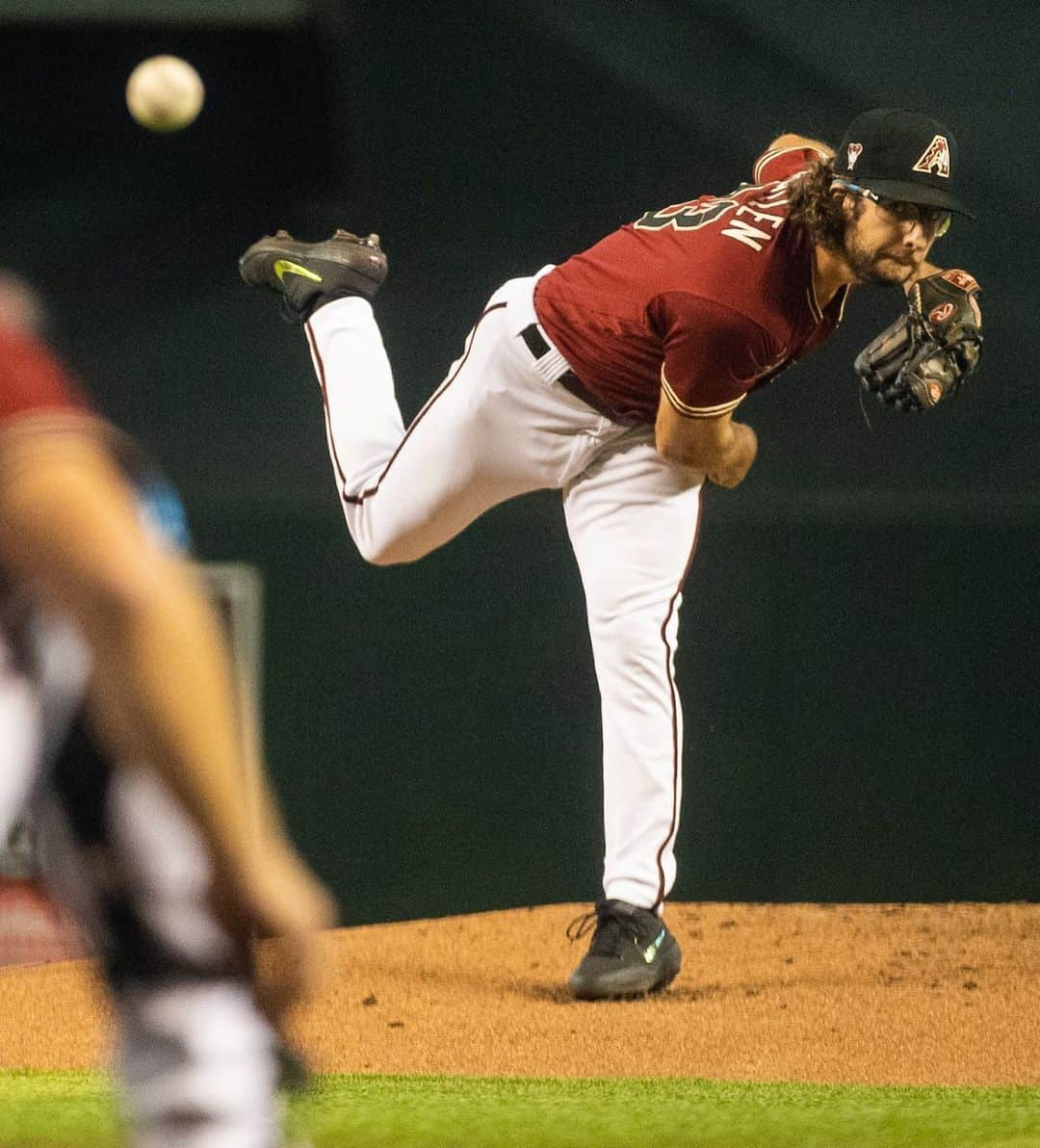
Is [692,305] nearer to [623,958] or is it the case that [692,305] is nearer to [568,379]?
[568,379]

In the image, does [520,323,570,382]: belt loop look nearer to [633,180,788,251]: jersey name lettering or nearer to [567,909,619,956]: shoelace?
[633,180,788,251]: jersey name lettering

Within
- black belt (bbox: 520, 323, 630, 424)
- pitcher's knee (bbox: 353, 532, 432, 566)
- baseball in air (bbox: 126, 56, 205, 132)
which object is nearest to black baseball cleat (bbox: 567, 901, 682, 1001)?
pitcher's knee (bbox: 353, 532, 432, 566)

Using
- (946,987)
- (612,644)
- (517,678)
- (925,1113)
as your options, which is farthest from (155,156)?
(925,1113)

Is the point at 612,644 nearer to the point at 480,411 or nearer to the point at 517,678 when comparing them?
the point at 480,411

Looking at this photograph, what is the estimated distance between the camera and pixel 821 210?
308 centimetres

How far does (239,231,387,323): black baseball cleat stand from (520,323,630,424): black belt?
1.82 feet

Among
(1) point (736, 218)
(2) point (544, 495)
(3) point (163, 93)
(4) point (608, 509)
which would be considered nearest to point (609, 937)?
(4) point (608, 509)

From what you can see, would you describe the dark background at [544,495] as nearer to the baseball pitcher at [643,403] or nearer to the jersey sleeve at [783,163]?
the baseball pitcher at [643,403]

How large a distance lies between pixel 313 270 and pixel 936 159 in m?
1.29

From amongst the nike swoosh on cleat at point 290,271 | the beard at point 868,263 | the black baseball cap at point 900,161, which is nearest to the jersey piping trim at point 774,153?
the black baseball cap at point 900,161

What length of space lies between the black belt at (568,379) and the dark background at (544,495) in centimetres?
120

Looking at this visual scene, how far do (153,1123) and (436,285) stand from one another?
11.8 ft

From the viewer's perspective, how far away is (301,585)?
→ 14.5 feet

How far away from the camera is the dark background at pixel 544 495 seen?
4477 millimetres
